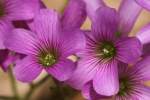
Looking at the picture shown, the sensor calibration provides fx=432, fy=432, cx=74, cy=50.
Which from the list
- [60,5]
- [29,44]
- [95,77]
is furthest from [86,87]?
[60,5]

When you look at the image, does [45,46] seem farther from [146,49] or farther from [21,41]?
[146,49]

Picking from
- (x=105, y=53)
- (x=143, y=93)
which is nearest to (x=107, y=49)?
(x=105, y=53)

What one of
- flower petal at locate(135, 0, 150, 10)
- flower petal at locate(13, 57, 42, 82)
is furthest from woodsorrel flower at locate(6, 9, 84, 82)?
flower petal at locate(135, 0, 150, 10)

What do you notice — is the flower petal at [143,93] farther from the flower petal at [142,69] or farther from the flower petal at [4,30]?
the flower petal at [4,30]

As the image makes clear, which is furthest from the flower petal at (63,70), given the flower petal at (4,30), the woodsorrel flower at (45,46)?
the flower petal at (4,30)

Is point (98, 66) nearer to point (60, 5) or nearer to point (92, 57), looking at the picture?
point (92, 57)
